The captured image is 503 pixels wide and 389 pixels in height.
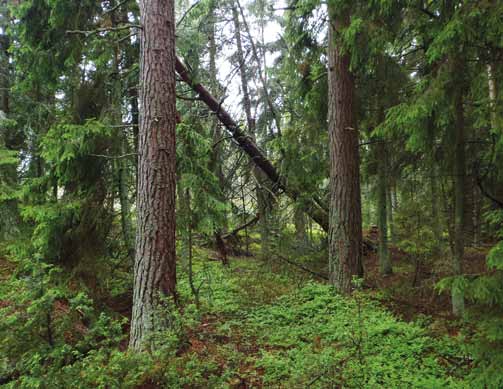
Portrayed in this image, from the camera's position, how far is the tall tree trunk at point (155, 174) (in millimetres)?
4273

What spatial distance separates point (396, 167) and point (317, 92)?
274 centimetres

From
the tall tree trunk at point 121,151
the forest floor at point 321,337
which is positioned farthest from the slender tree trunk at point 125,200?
the forest floor at point 321,337

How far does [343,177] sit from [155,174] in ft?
11.0

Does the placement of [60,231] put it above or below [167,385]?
above

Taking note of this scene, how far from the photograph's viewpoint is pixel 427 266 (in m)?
8.05

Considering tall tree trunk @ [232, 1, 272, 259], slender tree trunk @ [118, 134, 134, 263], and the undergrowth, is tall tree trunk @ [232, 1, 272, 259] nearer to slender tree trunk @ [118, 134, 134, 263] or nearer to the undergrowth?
the undergrowth

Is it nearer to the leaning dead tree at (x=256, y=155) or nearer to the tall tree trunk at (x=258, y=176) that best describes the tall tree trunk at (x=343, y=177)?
the leaning dead tree at (x=256, y=155)

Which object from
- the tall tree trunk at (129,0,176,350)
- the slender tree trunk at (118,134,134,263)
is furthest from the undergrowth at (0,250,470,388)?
the slender tree trunk at (118,134,134,263)

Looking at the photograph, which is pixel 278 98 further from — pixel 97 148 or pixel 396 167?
pixel 97 148

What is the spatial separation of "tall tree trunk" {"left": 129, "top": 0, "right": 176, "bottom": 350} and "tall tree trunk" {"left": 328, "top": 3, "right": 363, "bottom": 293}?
303 centimetres

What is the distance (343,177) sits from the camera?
6047 mm

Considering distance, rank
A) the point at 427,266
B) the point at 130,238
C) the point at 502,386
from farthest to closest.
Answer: the point at 427,266 → the point at 130,238 → the point at 502,386

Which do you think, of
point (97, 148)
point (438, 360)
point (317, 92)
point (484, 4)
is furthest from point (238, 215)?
point (484, 4)

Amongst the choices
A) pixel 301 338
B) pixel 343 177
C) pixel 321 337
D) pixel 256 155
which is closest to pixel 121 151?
pixel 256 155
